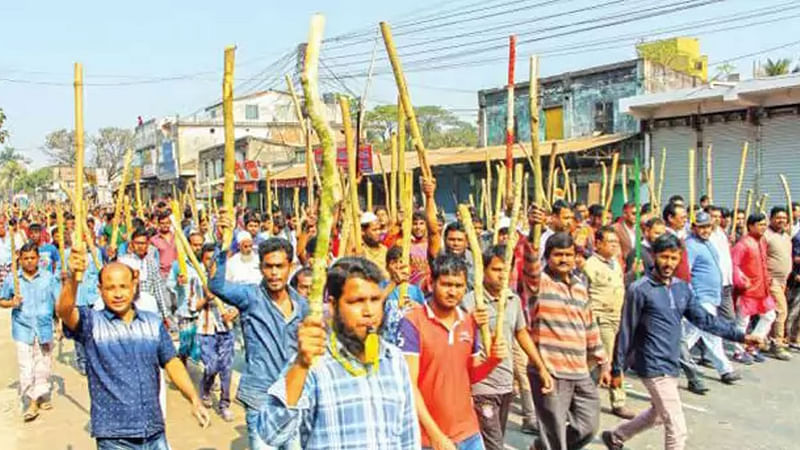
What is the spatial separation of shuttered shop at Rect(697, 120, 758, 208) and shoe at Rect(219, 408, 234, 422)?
14228 mm

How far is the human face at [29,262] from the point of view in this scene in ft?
21.8

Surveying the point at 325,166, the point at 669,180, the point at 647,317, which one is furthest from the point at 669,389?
the point at 669,180

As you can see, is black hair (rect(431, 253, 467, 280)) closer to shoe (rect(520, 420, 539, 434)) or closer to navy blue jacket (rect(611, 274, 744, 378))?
navy blue jacket (rect(611, 274, 744, 378))

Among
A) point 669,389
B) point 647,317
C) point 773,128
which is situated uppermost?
point 773,128

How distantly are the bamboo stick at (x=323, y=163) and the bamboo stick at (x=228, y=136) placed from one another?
5.26 feet

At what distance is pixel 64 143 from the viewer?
59938 millimetres

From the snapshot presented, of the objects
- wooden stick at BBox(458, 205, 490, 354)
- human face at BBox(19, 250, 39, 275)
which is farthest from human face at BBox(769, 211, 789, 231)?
human face at BBox(19, 250, 39, 275)

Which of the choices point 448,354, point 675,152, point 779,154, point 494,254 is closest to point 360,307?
point 448,354

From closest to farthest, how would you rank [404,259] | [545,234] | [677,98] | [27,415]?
[404,259]
[27,415]
[545,234]
[677,98]

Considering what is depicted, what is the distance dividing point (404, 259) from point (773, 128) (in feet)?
48.9

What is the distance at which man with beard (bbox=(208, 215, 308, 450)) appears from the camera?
13.1 feet

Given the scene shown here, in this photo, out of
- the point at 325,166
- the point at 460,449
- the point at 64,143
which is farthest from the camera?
the point at 64,143

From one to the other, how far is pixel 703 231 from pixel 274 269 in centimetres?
501

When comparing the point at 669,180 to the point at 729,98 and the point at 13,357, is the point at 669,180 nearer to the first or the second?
the point at 729,98
